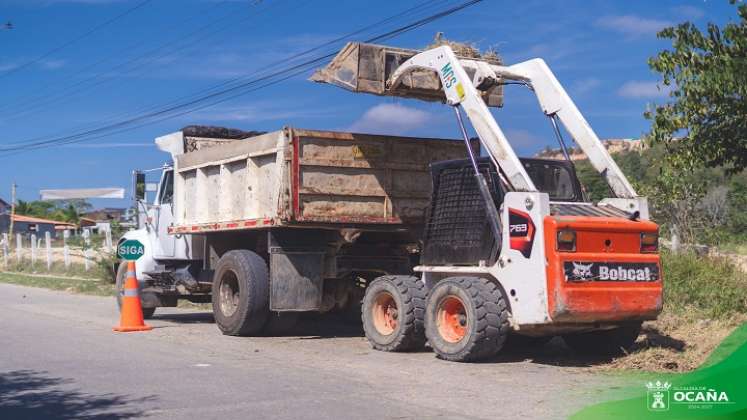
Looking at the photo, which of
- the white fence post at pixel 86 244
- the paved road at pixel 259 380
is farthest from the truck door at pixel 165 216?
the white fence post at pixel 86 244

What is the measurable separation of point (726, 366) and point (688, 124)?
425cm

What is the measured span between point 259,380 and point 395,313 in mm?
2797

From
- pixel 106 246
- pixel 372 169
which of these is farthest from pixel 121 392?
pixel 106 246

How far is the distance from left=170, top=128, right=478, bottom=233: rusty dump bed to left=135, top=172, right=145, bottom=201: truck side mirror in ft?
8.43

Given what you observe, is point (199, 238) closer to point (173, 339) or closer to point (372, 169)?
point (173, 339)

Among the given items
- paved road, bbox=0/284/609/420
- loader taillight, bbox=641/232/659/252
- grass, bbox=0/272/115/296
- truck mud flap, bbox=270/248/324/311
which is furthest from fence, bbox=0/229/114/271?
loader taillight, bbox=641/232/659/252

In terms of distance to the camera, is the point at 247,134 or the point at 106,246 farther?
the point at 106,246

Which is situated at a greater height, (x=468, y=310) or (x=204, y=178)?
(x=204, y=178)

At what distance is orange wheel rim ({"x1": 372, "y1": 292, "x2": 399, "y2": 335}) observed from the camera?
36.2 ft

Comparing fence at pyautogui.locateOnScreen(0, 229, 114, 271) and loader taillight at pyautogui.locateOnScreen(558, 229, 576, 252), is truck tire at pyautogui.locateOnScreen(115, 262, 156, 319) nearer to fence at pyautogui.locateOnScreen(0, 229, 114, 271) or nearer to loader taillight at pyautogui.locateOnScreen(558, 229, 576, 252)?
loader taillight at pyautogui.locateOnScreen(558, 229, 576, 252)

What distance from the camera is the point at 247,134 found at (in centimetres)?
1566

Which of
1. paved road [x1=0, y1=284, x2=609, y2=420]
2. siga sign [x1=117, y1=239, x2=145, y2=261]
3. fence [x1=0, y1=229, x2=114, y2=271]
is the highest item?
fence [x1=0, y1=229, x2=114, y2=271]

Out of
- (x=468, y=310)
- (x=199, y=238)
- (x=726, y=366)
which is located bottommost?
(x=726, y=366)

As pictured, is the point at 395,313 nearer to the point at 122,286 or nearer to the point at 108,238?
the point at 122,286
